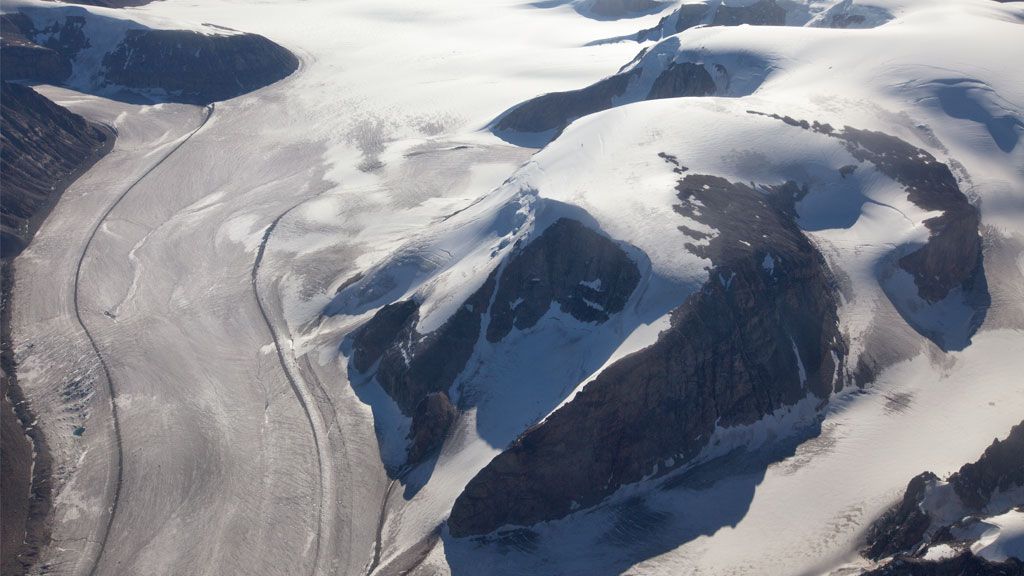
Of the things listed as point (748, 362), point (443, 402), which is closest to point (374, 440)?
point (443, 402)

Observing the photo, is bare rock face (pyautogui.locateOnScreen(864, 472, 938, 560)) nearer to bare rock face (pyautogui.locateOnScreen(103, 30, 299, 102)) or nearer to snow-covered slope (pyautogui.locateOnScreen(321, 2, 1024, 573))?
snow-covered slope (pyautogui.locateOnScreen(321, 2, 1024, 573))

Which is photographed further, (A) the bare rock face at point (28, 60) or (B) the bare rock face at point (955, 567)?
(A) the bare rock face at point (28, 60)

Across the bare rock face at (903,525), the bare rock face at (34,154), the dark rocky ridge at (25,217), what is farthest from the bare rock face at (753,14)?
the bare rock face at (903,525)

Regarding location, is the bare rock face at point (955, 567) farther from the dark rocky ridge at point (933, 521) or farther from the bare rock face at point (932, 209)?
the bare rock face at point (932, 209)

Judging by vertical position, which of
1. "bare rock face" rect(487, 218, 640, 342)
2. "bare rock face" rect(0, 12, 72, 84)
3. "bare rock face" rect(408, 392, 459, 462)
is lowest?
"bare rock face" rect(408, 392, 459, 462)

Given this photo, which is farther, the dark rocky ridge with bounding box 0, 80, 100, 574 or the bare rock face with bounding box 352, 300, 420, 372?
the bare rock face with bounding box 352, 300, 420, 372

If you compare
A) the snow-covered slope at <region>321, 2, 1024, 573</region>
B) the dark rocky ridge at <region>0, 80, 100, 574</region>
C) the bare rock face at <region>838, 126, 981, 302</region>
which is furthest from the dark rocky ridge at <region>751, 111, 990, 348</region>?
the dark rocky ridge at <region>0, 80, 100, 574</region>
